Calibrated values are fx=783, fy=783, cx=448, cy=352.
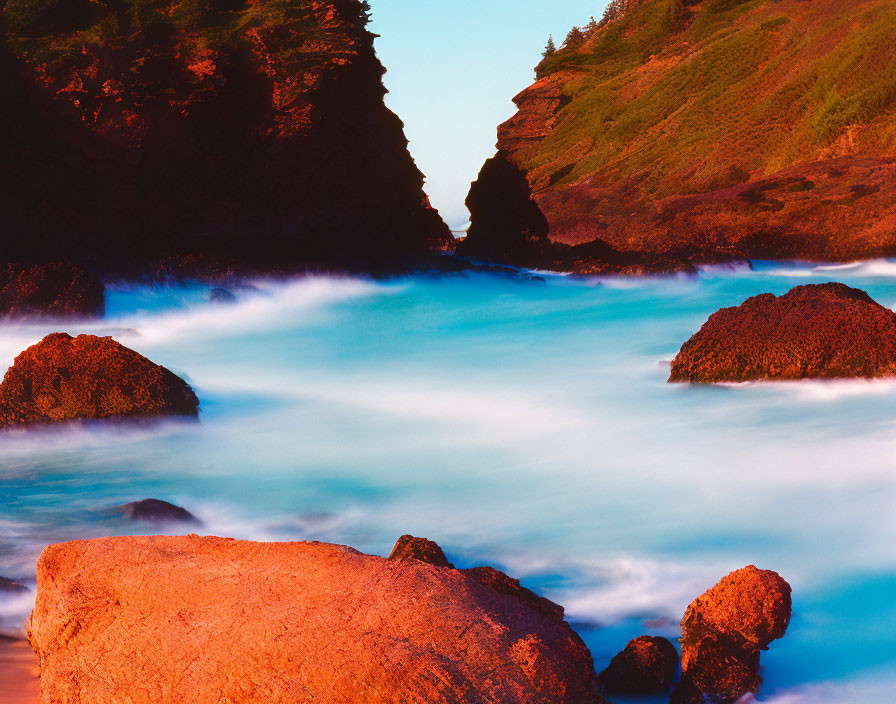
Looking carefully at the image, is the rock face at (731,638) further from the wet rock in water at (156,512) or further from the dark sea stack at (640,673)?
the wet rock in water at (156,512)

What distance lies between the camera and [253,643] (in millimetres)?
2039

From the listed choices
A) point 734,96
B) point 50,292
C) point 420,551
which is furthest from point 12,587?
point 734,96

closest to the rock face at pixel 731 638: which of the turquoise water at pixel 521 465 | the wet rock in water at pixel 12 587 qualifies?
the turquoise water at pixel 521 465

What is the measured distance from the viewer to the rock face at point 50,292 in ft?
19.1

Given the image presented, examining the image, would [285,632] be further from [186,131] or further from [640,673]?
[186,131]

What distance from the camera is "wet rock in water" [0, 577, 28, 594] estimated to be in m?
3.22

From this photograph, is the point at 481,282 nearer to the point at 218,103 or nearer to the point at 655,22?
the point at 218,103

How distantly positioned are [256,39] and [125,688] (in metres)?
6.19

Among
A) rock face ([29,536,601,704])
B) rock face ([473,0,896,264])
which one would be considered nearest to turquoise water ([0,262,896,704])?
rock face ([29,536,601,704])

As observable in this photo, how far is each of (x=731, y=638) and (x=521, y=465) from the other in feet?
6.56

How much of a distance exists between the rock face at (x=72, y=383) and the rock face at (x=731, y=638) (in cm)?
322

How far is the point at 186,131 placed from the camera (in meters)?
6.89

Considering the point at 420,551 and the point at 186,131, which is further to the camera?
the point at 186,131

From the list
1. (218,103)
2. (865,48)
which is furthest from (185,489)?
(865,48)
